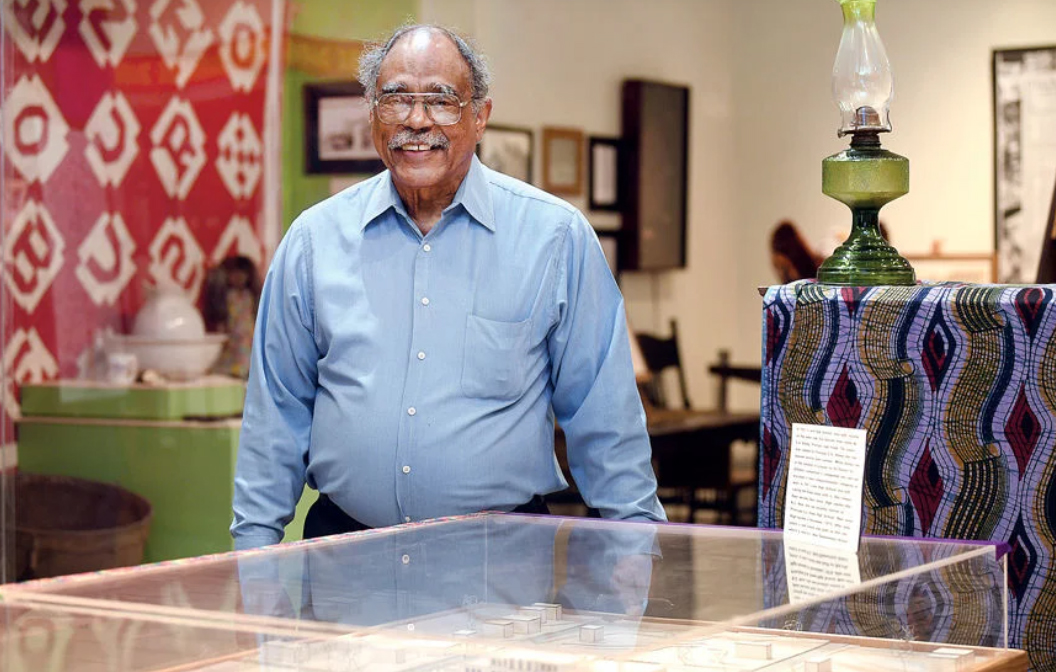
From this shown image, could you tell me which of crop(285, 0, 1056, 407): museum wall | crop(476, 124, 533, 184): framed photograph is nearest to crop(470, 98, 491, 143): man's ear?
crop(476, 124, 533, 184): framed photograph

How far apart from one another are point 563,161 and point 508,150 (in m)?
0.60

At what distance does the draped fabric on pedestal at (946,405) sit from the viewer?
6.82 ft

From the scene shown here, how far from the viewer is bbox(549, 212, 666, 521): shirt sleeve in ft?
8.59

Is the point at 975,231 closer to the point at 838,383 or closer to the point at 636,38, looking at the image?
the point at 636,38

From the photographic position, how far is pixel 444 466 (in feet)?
8.25

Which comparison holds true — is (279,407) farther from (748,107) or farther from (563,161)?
(748,107)

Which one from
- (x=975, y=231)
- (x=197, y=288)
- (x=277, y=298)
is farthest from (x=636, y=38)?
(x=277, y=298)

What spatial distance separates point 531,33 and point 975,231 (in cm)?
264

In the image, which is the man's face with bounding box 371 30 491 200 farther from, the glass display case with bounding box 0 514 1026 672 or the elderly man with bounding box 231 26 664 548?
the glass display case with bounding box 0 514 1026 672

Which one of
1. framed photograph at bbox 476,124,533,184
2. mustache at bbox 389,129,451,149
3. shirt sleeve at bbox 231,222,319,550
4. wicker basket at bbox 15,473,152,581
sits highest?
framed photograph at bbox 476,124,533,184

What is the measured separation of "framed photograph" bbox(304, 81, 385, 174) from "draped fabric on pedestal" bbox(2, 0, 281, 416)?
16 centimetres

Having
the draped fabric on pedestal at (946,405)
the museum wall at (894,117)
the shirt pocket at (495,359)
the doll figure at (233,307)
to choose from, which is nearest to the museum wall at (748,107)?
the museum wall at (894,117)

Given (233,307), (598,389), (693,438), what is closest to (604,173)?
(693,438)

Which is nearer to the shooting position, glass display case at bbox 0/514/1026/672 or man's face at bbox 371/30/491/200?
glass display case at bbox 0/514/1026/672
